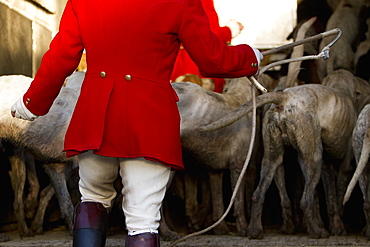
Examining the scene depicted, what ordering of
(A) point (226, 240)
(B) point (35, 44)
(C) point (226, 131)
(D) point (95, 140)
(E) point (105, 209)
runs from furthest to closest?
(B) point (35, 44) → (C) point (226, 131) → (A) point (226, 240) → (E) point (105, 209) → (D) point (95, 140)

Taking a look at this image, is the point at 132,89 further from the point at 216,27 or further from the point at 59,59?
the point at 216,27

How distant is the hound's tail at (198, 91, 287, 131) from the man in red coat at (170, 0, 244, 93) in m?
1.46

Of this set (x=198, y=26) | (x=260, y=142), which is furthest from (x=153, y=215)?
(x=260, y=142)

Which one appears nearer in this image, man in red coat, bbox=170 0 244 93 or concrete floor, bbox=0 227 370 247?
concrete floor, bbox=0 227 370 247

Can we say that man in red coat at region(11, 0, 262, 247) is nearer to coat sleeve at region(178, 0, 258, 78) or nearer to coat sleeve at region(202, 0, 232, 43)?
coat sleeve at region(178, 0, 258, 78)

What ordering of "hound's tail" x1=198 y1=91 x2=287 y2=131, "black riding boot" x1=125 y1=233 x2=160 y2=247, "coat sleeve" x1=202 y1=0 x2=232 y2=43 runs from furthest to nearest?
"coat sleeve" x1=202 y1=0 x2=232 y2=43 → "hound's tail" x1=198 y1=91 x2=287 y2=131 → "black riding boot" x1=125 y1=233 x2=160 y2=247

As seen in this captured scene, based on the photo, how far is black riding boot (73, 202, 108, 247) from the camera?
9.82 ft

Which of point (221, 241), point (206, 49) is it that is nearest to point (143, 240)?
point (206, 49)

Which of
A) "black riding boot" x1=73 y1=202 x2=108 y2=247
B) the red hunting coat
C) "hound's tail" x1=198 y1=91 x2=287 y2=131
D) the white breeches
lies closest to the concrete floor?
"hound's tail" x1=198 y1=91 x2=287 y2=131

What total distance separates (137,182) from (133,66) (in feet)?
1.74

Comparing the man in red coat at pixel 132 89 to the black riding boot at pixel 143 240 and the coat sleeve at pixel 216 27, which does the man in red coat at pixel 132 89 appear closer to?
the black riding boot at pixel 143 240

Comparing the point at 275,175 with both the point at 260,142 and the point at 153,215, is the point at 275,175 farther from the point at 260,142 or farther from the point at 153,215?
the point at 153,215

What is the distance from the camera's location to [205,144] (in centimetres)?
559

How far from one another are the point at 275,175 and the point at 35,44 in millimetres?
3158
